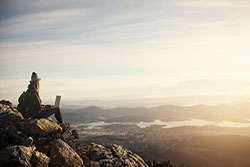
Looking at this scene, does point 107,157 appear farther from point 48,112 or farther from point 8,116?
point 8,116

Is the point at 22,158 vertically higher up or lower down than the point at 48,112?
lower down

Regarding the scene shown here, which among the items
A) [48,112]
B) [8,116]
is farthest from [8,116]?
[48,112]

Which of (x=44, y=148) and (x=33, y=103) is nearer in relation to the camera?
(x=44, y=148)

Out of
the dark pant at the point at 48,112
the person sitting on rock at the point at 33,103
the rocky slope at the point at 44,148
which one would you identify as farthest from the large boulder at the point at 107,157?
the person sitting on rock at the point at 33,103

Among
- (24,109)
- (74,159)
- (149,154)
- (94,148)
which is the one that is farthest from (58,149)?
(149,154)

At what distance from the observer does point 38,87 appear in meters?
27.0

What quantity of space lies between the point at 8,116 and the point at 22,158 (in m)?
8.67

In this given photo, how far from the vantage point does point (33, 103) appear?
25.9 meters

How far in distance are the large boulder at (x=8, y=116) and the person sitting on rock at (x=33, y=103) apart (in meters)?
1.00

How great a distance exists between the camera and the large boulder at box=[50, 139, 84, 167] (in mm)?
18234

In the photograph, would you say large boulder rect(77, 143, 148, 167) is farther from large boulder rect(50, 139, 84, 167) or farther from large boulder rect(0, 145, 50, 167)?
large boulder rect(0, 145, 50, 167)

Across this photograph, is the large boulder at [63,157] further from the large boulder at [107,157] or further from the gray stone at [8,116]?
the gray stone at [8,116]

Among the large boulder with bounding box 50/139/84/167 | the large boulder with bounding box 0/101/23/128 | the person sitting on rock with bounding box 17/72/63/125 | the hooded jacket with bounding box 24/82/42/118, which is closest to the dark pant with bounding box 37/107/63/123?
the person sitting on rock with bounding box 17/72/63/125

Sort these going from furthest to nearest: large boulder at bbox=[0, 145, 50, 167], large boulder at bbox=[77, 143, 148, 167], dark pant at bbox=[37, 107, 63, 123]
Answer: dark pant at bbox=[37, 107, 63, 123], large boulder at bbox=[77, 143, 148, 167], large boulder at bbox=[0, 145, 50, 167]
